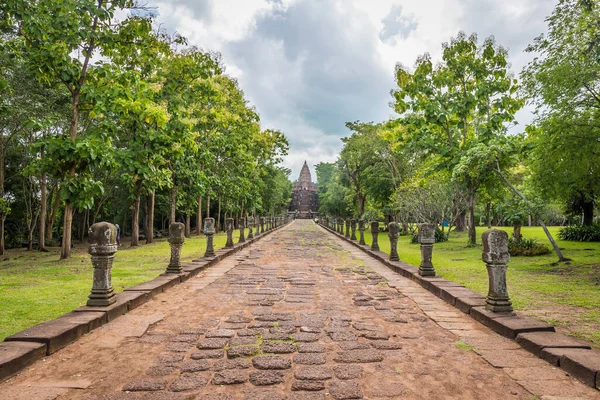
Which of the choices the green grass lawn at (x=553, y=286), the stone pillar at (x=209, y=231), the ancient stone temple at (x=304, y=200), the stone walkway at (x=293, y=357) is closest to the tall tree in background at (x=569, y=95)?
the green grass lawn at (x=553, y=286)

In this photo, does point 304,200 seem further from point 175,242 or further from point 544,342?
point 544,342

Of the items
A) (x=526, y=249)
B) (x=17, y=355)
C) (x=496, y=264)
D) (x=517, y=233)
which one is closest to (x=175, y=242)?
(x=17, y=355)

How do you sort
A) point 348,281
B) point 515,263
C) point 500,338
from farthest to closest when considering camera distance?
point 515,263, point 348,281, point 500,338

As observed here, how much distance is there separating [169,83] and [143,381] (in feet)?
44.5

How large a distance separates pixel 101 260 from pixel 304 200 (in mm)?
99461

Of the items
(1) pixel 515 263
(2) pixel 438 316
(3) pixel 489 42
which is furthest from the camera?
(3) pixel 489 42

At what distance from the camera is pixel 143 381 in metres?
2.88

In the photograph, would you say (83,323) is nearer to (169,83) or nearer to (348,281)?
(348,281)

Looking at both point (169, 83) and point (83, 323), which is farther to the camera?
point (169, 83)

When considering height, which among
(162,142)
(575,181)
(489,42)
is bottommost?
(575,181)

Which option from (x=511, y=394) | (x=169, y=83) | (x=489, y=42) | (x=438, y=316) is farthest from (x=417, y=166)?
(x=511, y=394)

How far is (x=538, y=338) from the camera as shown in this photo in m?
3.64

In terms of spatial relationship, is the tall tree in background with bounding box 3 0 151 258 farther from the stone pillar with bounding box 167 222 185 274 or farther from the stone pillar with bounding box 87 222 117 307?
the stone pillar with bounding box 87 222 117 307

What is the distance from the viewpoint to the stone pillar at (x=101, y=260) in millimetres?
4809
